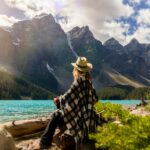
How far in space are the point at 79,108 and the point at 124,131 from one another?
543 centimetres

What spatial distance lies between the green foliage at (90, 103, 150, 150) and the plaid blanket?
196 inches

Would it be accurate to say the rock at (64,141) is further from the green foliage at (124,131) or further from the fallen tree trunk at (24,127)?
the green foliage at (124,131)

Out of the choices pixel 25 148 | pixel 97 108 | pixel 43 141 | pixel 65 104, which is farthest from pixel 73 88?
pixel 97 108

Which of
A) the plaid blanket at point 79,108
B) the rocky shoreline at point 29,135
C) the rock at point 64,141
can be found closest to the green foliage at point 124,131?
the plaid blanket at point 79,108

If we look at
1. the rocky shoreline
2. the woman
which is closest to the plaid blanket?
the woman

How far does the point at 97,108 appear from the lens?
479cm

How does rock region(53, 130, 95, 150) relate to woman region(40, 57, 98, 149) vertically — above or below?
below

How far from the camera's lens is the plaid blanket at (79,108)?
32.1ft

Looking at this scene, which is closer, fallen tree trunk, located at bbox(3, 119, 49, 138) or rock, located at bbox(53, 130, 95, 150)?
rock, located at bbox(53, 130, 95, 150)

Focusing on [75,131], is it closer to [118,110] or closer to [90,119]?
[90,119]

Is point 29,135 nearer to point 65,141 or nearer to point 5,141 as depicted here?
point 65,141

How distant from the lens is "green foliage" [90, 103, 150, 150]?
4.34 metres

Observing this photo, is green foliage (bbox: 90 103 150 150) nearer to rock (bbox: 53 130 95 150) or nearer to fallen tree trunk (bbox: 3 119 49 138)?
rock (bbox: 53 130 95 150)

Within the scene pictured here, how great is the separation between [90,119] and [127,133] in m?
5.60
